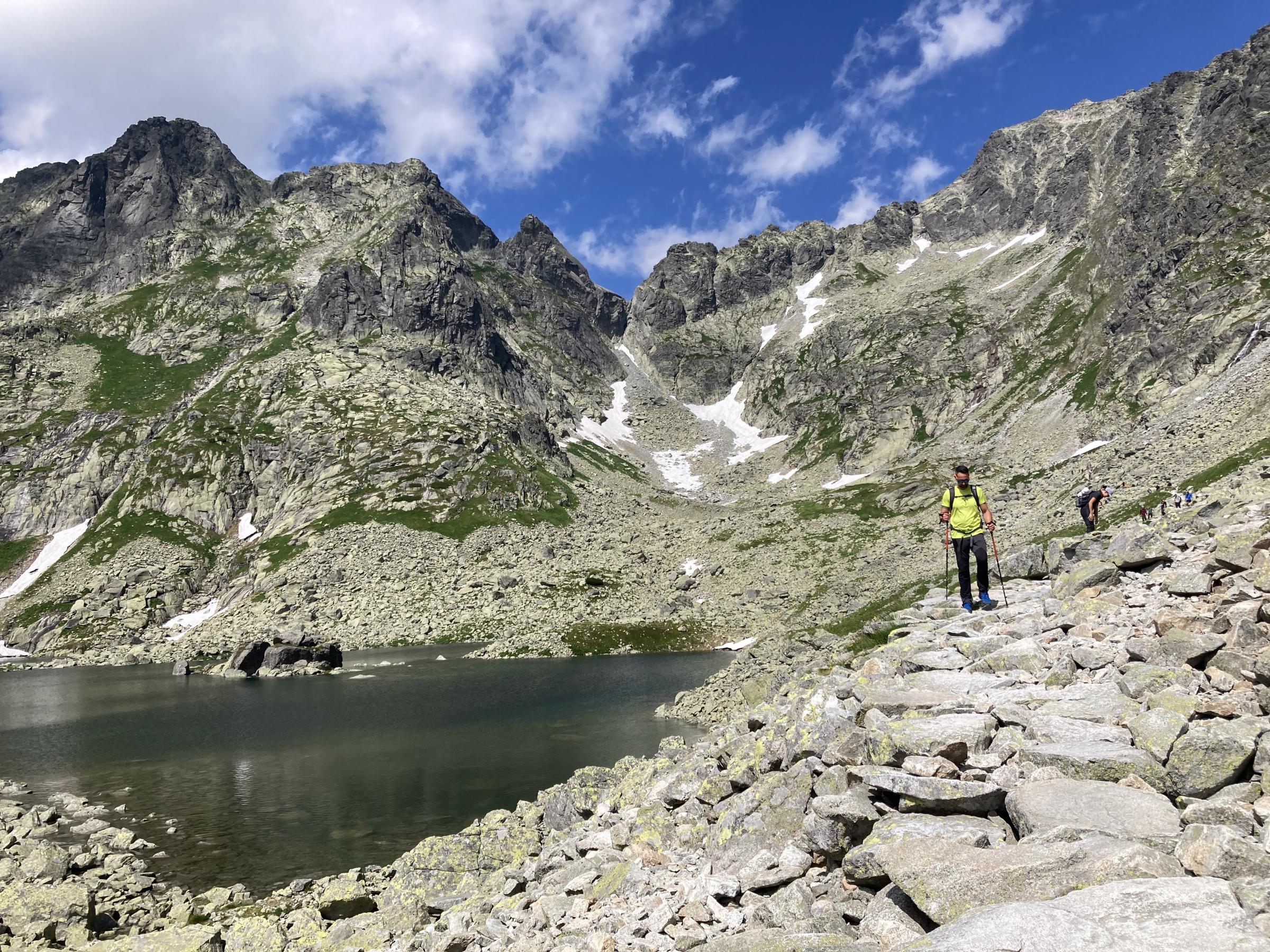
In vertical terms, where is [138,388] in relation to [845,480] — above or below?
above

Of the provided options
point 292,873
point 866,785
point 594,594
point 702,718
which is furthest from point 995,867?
point 594,594

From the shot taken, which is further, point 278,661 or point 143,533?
point 143,533

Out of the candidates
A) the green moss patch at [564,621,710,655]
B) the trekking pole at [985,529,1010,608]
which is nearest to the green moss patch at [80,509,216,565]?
the green moss patch at [564,621,710,655]

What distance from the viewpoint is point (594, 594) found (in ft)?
364

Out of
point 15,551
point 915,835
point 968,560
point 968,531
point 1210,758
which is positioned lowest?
point 915,835

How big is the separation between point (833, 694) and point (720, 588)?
300ft

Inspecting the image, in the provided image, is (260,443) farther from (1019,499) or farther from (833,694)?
(833,694)

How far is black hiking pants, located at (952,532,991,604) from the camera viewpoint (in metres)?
19.7

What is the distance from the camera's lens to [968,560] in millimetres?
19719

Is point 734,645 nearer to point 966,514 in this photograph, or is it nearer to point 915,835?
point 966,514

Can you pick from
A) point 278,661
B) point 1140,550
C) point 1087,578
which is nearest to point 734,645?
point 278,661

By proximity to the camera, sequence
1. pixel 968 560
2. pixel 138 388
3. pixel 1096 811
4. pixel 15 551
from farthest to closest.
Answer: pixel 138 388 < pixel 15 551 < pixel 968 560 < pixel 1096 811

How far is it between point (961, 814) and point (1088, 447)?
5024 inches

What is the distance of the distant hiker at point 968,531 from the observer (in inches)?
774
